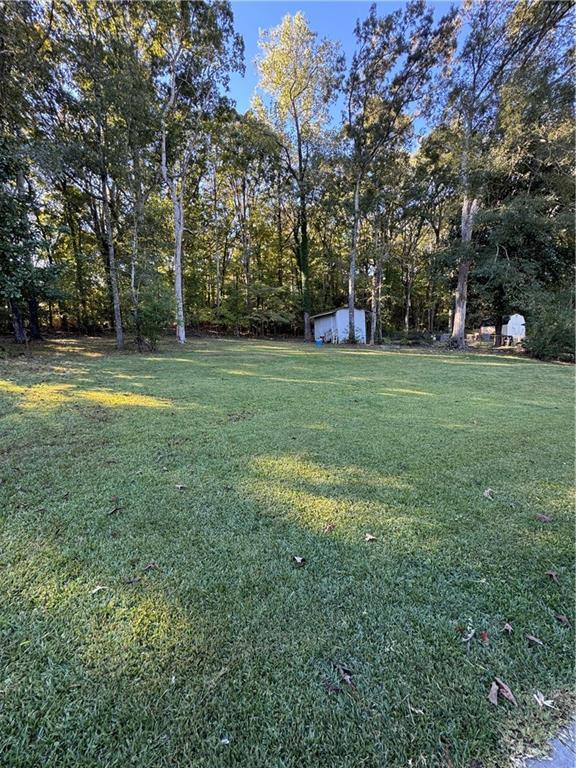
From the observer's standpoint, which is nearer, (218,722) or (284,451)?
(218,722)

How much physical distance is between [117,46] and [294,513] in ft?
51.2

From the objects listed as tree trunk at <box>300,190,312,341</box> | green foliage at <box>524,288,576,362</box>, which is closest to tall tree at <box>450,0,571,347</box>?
green foliage at <box>524,288,576,362</box>

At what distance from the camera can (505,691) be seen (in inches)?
50.3

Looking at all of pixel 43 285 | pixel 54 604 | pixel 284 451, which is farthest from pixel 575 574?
pixel 43 285

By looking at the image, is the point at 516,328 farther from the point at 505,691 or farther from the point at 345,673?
the point at 345,673

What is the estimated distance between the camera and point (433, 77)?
1467 centimetres

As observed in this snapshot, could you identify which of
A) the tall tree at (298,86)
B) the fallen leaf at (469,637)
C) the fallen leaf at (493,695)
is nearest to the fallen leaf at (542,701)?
the fallen leaf at (493,695)

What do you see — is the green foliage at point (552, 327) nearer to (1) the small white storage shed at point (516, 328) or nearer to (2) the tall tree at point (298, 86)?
(1) the small white storage shed at point (516, 328)

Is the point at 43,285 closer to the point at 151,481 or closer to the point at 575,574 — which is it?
the point at 151,481

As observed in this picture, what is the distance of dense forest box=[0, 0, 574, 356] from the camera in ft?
35.3

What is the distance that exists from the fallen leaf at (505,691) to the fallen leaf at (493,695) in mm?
14

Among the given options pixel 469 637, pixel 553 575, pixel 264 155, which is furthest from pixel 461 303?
pixel 469 637

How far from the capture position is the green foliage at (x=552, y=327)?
1165cm

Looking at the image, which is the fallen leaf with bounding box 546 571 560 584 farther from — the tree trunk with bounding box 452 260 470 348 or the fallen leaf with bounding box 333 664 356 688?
the tree trunk with bounding box 452 260 470 348
